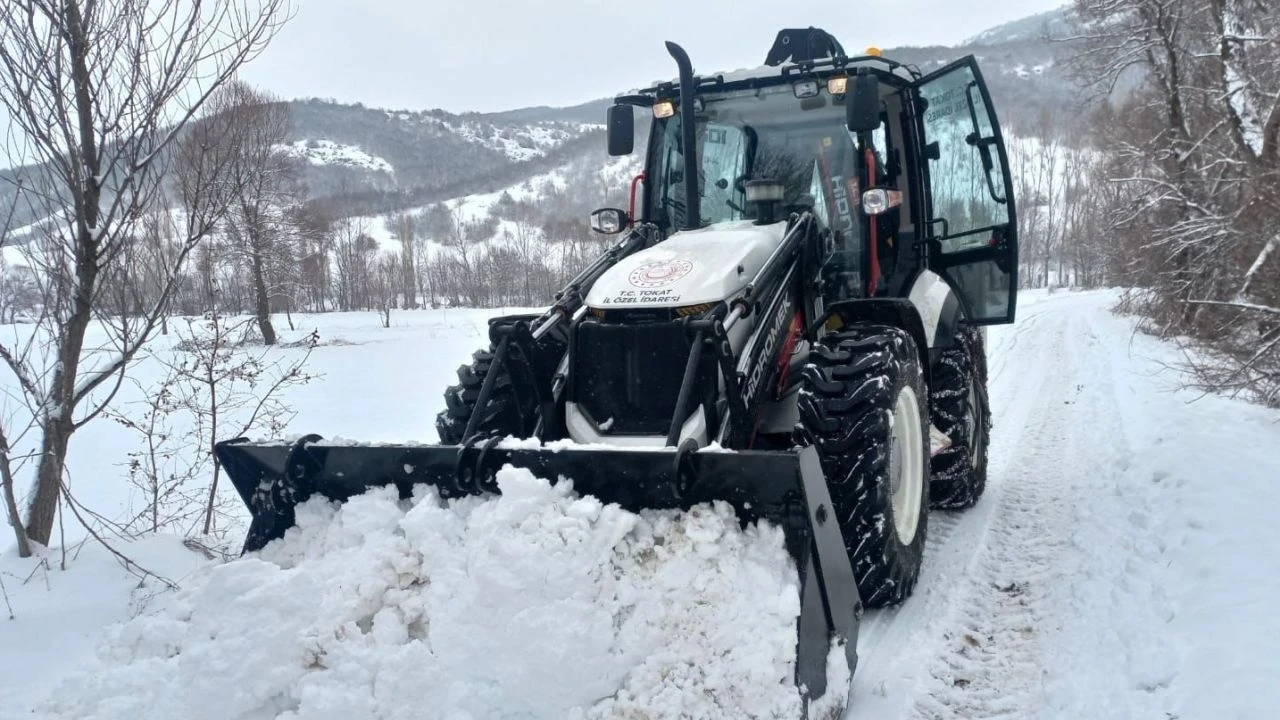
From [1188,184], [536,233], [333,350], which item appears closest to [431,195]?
[536,233]

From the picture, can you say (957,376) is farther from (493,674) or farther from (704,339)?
(493,674)

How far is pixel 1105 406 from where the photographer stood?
8.91 m

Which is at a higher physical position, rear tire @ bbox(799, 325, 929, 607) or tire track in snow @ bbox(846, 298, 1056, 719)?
rear tire @ bbox(799, 325, 929, 607)

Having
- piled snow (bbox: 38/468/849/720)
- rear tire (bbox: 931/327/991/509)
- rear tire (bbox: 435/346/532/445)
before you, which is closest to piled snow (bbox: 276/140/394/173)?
rear tire (bbox: 435/346/532/445)

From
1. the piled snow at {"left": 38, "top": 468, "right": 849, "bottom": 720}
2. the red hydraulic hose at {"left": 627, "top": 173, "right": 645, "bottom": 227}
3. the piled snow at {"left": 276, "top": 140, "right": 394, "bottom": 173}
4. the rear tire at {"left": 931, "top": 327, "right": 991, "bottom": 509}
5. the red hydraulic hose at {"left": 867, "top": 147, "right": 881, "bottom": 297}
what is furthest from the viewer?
the piled snow at {"left": 276, "top": 140, "right": 394, "bottom": 173}

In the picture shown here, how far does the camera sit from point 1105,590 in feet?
13.2

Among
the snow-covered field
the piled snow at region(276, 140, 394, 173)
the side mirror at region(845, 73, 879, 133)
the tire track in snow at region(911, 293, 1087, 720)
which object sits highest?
the piled snow at region(276, 140, 394, 173)

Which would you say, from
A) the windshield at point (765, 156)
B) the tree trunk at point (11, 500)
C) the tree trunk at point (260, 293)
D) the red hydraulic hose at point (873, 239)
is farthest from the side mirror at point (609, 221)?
the tree trunk at point (260, 293)

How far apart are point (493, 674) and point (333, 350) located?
25.5 meters

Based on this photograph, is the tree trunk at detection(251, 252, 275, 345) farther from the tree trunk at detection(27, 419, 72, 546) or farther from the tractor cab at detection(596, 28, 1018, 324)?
the tractor cab at detection(596, 28, 1018, 324)

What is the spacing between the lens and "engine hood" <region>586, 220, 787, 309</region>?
3.99 metres

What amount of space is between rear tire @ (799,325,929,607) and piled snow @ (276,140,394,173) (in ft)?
441

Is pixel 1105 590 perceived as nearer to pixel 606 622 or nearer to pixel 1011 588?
pixel 1011 588

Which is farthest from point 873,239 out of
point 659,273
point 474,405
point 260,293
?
point 260,293
